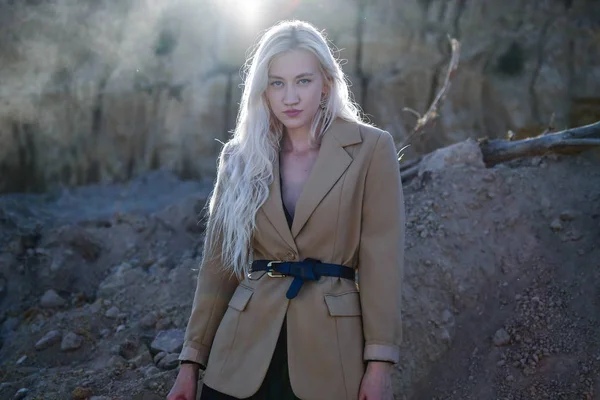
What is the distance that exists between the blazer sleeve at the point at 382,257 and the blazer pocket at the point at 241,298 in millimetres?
391

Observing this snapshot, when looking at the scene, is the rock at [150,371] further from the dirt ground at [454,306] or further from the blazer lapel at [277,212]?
the blazer lapel at [277,212]

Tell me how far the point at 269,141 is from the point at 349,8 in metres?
6.33

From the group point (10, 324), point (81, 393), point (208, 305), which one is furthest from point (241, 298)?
point (10, 324)

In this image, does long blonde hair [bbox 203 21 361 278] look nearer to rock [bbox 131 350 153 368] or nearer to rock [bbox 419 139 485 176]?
rock [bbox 131 350 153 368]

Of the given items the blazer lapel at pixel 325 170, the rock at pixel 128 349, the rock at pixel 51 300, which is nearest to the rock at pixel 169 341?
the rock at pixel 128 349

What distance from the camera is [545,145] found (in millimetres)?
4105

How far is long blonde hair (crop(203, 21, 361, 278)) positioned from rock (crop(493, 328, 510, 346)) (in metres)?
1.62

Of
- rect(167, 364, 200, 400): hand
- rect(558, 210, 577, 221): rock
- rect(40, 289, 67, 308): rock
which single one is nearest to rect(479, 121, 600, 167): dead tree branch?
rect(558, 210, 577, 221): rock

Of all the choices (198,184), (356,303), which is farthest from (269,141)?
(198,184)

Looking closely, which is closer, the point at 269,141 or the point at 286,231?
the point at 286,231

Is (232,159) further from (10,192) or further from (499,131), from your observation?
(499,131)

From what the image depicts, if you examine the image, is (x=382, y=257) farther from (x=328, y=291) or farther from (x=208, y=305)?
Result: (x=208, y=305)

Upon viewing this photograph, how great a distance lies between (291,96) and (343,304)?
2.34 feet

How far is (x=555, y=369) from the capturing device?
3.01m
